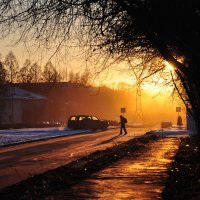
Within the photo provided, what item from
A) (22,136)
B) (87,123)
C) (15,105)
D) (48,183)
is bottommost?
(48,183)

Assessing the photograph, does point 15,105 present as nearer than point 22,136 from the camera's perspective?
No

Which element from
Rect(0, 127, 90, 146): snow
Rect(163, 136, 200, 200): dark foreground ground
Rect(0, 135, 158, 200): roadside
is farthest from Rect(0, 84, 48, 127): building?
Rect(163, 136, 200, 200): dark foreground ground

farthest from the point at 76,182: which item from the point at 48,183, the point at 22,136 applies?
the point at 22,136

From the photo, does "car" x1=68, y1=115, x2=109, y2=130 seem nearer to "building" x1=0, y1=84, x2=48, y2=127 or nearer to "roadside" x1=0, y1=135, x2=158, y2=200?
"building" x1=0, y1=84, x2=48, y2=127

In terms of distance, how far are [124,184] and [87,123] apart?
4768cm

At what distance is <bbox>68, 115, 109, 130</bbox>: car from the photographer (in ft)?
195

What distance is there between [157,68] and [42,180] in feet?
13.7

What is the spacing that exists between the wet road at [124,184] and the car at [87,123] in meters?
42.4

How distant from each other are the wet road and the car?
42.4 metres

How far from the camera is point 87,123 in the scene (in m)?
59.7

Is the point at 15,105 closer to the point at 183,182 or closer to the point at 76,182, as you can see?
the point at 76,182

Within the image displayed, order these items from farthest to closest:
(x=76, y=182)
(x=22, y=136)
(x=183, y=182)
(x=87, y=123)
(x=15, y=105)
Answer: (x=15, y=105) → (x=87, y=123) → (x=22, y=136) → (x=76, y=182) → (x=183, y=182)

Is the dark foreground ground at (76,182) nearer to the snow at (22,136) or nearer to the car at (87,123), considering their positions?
the snow at (22,136)

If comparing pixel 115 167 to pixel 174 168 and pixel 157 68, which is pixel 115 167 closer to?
pixel 174 168
